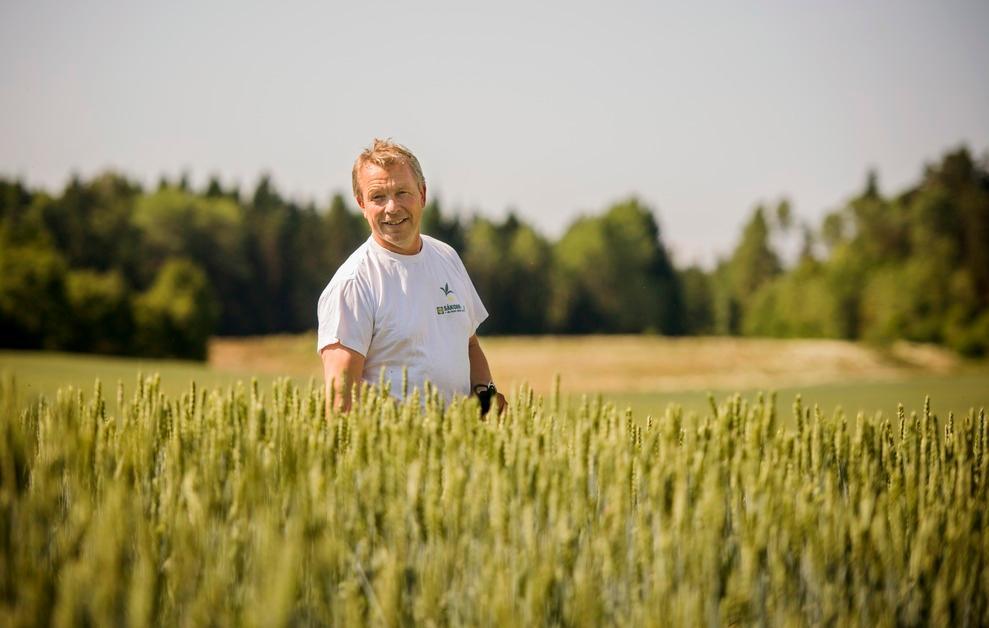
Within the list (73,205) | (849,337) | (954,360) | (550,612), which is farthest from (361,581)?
(849,337)

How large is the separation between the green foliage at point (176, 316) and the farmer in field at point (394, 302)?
49245mm

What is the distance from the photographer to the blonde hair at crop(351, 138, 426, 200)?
492 centimetres

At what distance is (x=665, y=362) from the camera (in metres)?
50.6

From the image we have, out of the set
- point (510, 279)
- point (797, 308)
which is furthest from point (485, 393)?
point (510, 279)

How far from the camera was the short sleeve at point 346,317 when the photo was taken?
4598 millimetres

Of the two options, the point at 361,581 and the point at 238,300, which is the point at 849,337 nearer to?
the point at 238,300

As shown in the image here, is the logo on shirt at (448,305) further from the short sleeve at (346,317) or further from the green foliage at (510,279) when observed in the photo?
the green foliage at (510,279)

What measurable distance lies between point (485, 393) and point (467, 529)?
83.5 inches

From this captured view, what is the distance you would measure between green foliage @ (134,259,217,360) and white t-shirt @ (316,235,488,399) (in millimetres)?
49253

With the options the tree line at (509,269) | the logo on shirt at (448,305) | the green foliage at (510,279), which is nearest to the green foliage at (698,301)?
the tree line at (509,269)

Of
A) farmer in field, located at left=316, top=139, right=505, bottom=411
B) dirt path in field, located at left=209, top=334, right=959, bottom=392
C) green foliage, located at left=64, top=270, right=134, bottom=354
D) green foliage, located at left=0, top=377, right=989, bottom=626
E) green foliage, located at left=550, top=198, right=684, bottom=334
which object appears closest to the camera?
green foliage, located at left=0, top=377, right=989, bottom=626

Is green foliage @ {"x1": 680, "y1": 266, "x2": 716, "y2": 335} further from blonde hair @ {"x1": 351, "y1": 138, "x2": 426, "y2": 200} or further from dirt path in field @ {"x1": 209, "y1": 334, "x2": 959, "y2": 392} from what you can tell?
blonde hair @ {"x1": 351, "y1": 138, "x2": 426, "y2": 200}

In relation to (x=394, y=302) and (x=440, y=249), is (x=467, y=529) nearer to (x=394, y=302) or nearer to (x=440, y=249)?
(x=394, y=302)

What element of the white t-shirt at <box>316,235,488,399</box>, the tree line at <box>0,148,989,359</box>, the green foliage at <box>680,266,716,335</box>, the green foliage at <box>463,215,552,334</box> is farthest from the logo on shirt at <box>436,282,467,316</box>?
the green foliage at <box>680,266,716,335</box>
